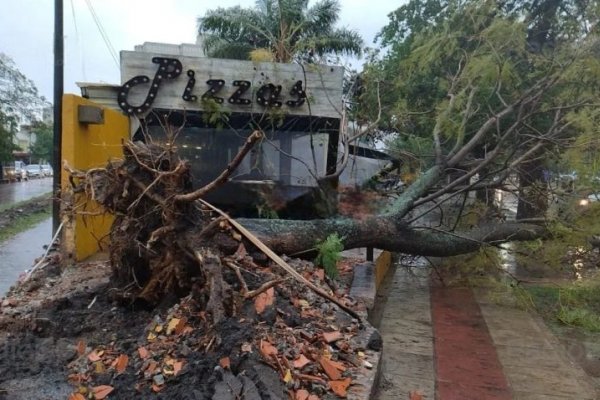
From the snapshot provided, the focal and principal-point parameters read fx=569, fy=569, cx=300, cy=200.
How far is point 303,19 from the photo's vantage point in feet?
59.0

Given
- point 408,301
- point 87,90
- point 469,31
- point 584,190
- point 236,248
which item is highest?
point 469,31

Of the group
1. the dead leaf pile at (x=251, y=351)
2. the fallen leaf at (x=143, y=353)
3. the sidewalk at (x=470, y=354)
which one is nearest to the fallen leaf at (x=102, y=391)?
the dead leaf pile at (x=251, y=351)

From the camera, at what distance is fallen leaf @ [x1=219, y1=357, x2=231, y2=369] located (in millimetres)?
3283

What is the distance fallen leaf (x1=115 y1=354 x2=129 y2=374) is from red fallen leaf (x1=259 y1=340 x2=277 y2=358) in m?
0.90

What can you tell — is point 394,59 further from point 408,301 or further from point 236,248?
point 236,248

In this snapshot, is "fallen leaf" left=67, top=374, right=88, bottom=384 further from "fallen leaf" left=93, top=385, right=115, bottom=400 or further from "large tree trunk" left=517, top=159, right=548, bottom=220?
"large tree trunk" left=517, top=159, right=548, bottom=220

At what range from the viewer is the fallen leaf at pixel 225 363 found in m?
3.28

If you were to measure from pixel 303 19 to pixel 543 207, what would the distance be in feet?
37.5

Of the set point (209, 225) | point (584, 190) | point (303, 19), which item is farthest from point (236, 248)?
point (303, 19)

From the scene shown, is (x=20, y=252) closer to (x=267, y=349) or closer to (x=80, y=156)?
(x=80, y=156)

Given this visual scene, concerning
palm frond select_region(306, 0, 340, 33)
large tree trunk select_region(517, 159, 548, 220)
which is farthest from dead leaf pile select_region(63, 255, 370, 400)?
palm frond select_region(306, 0, 340, 33)

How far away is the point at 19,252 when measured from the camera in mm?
11977

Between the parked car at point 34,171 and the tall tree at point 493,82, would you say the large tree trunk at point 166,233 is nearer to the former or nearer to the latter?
the tall tree at point 493,82

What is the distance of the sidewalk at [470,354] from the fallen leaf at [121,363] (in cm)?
182
